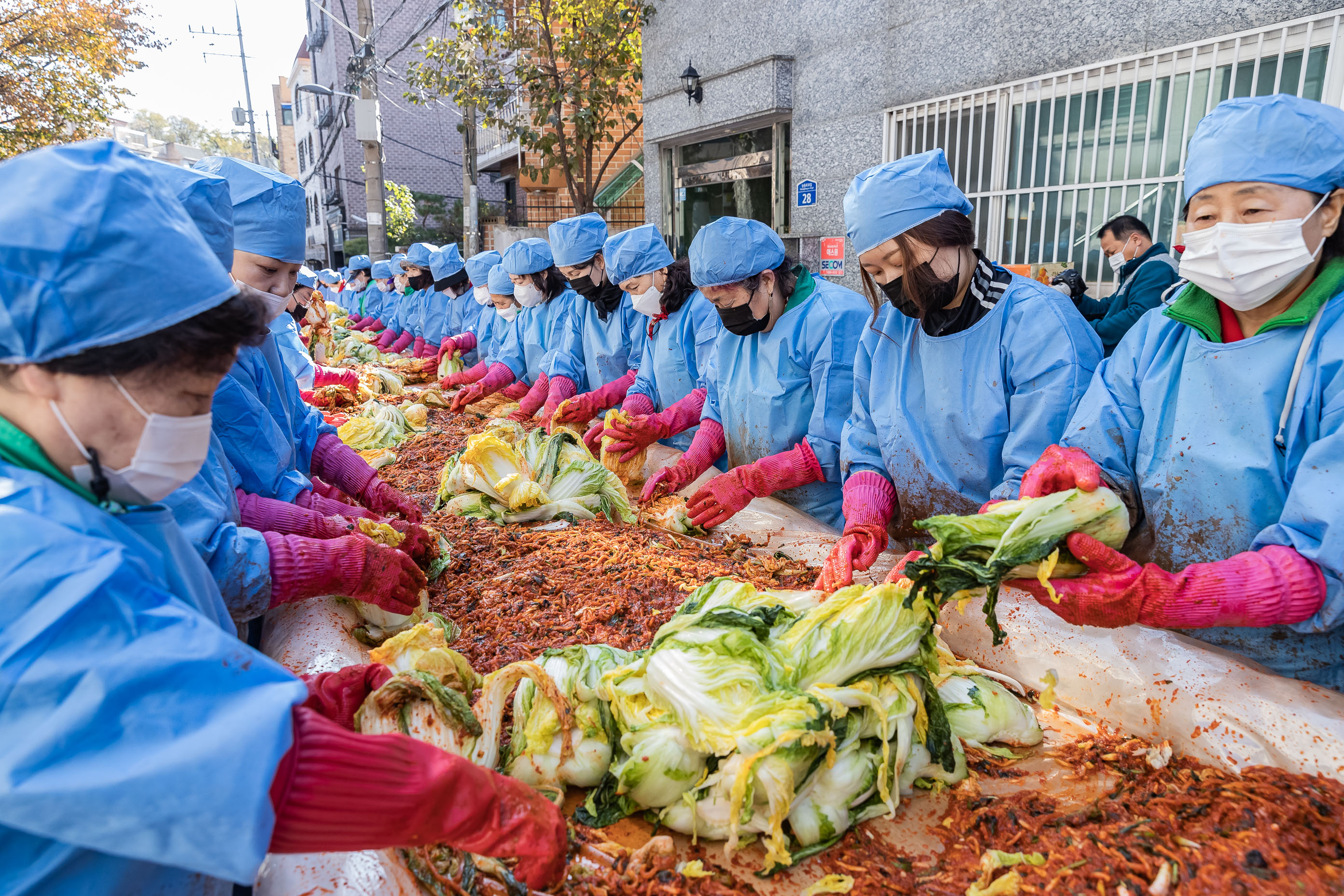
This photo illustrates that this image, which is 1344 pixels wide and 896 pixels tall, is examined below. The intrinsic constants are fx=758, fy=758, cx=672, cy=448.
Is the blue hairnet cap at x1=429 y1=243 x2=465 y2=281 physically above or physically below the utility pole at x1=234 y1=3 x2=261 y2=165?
below

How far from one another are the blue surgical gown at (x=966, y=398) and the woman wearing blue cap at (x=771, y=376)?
14.0 inches

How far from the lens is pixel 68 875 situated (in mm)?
1212

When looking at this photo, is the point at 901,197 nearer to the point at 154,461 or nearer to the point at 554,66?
the point at 154,461

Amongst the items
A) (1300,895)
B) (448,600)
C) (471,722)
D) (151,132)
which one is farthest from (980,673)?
(151,132)

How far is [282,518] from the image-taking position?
3008mm

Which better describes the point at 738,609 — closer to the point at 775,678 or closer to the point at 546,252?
the point at 775,678

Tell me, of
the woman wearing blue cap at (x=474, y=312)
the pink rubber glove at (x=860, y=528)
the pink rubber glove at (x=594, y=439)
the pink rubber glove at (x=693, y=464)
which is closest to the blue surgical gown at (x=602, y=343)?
the pink rubber glove at (x=594, y=439)

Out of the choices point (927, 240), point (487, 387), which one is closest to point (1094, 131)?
point (927, 240)

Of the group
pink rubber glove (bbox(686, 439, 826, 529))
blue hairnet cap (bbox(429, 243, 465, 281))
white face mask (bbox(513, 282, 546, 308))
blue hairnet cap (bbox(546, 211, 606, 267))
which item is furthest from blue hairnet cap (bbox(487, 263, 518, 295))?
pink rubber glove (bbox(686, 439, 826, 529))

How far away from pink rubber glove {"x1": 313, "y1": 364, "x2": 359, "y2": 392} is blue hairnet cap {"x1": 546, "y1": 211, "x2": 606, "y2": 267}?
327 centimetres

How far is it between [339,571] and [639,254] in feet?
11.7

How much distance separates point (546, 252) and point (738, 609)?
6.23 m

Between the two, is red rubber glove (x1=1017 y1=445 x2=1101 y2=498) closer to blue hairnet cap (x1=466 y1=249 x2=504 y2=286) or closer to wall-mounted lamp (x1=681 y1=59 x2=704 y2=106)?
blue hairnet cap (x1=466 y1=249 x2=504 y2=286)

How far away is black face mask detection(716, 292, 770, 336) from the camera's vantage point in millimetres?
4219
